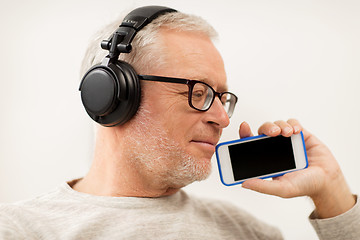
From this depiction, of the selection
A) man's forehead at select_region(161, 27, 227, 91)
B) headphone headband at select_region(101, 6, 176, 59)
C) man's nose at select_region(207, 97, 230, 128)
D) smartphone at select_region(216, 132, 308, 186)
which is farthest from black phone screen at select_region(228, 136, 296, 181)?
headphone headband at select_region(101, 6, 176, 59)

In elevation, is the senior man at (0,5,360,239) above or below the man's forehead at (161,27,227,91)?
below

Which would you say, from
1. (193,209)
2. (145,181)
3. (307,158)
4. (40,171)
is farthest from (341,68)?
(40,171)

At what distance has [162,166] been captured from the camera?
128cm

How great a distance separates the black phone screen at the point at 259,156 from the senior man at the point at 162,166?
0.12 feet

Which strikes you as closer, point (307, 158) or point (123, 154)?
point (123, 154)

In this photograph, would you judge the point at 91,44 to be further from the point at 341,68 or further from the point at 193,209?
the point at 341,68

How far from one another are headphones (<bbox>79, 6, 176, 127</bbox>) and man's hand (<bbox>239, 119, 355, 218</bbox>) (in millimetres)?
488

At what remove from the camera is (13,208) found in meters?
1.24

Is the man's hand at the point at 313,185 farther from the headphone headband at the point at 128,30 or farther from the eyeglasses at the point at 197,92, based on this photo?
the headphone headband at the point at 128,30

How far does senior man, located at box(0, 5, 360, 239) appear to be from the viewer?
1259mm

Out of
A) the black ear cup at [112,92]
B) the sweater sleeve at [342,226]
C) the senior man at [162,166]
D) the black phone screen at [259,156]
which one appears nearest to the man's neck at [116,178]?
the senior man at [162,166]

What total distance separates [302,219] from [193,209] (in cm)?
62

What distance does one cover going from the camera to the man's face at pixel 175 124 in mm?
1271

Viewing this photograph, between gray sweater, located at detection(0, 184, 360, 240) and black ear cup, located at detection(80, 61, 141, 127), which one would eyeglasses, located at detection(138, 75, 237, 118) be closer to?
black ear cup, located at detection(80, 61, 141, 127)
